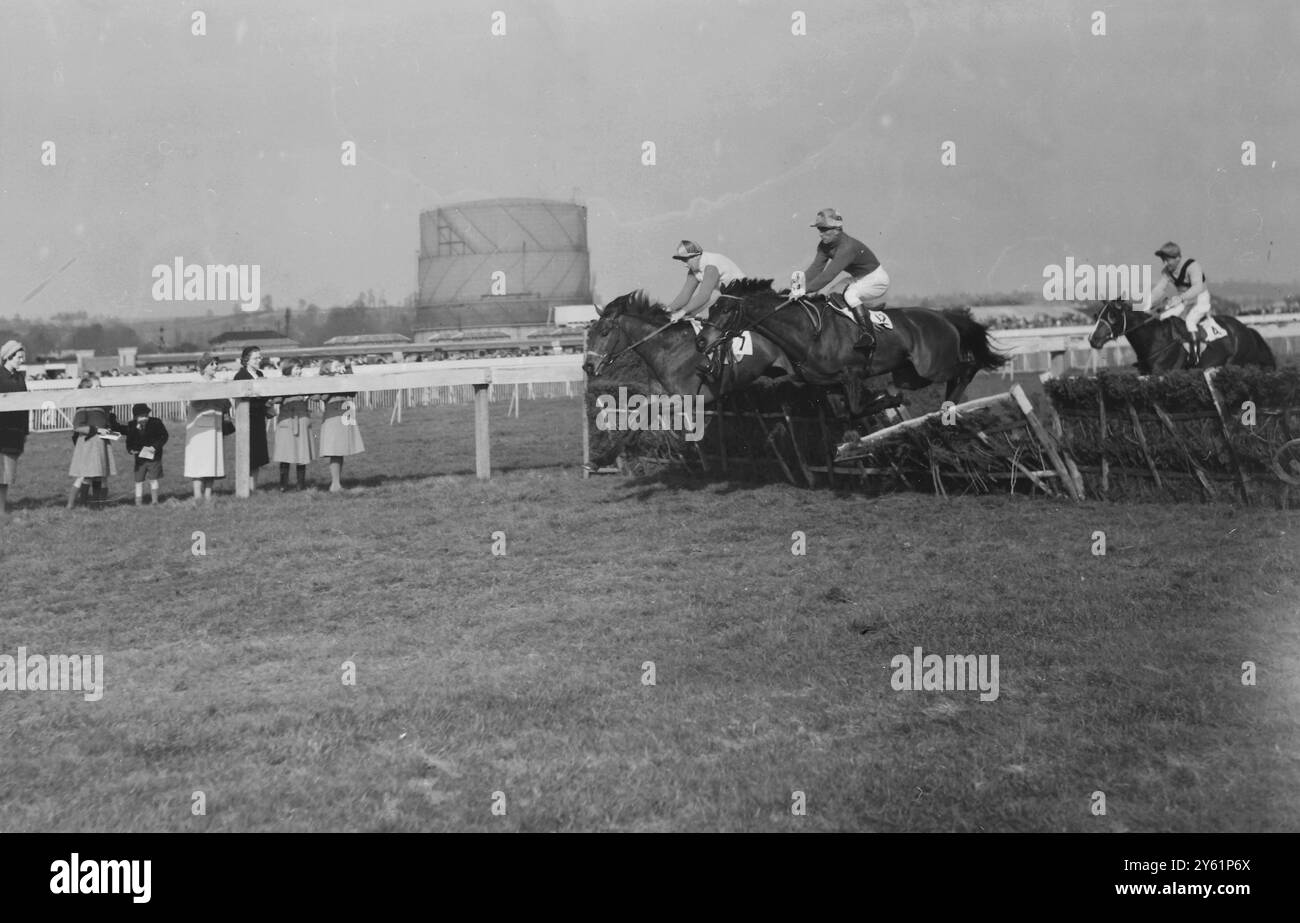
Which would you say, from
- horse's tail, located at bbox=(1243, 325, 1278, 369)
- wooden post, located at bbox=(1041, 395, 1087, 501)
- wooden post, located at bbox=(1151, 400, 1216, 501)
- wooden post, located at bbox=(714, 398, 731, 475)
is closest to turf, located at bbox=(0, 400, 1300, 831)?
wooden post, located at bbox=(1151, 400, 1216, 501)

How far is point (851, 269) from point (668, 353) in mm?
2113

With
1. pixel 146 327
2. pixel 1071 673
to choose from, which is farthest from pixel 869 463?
pixel 146 327

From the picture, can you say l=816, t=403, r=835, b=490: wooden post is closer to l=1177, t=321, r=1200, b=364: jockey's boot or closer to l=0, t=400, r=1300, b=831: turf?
l=0, t=400, r=1300, b=831: turf

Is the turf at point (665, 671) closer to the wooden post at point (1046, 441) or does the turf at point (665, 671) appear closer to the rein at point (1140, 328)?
the wooden post at point (1046, 441)

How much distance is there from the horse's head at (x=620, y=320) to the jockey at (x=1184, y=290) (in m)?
5.88

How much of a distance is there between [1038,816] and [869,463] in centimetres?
824

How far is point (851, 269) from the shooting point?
43.2 feet

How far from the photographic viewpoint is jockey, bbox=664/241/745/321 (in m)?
13.3

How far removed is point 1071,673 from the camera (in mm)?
6176

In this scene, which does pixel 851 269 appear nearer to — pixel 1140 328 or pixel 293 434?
pixel 1140 328

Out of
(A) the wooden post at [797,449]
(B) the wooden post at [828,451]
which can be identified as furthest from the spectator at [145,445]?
(B) the wooden post at [828,451]

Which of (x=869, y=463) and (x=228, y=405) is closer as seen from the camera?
(x=869, y=463)

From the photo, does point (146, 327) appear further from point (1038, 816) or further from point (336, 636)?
point (1038, 816)

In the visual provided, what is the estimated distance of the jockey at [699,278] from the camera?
525 inches
